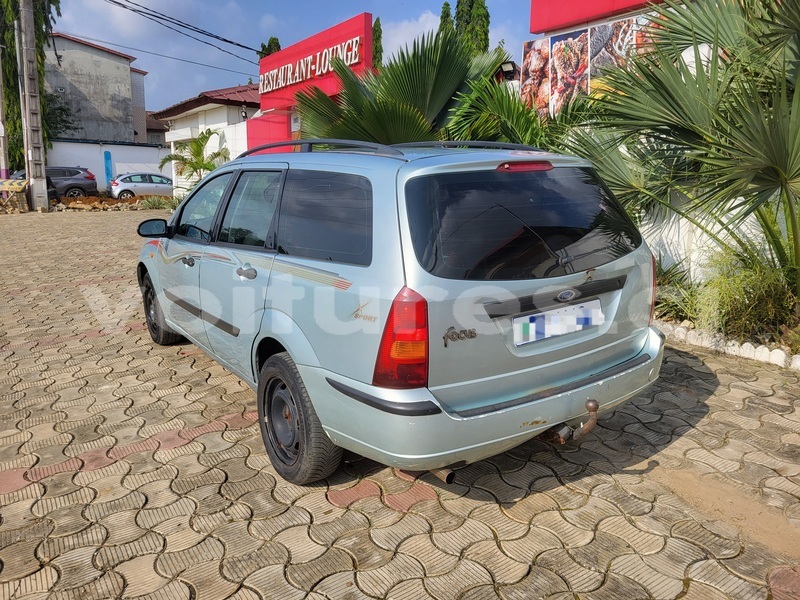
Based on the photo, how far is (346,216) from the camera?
2801mm

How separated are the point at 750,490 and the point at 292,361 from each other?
234 cm

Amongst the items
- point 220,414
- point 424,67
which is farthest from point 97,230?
point 220,414

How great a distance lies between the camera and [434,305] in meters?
2.37

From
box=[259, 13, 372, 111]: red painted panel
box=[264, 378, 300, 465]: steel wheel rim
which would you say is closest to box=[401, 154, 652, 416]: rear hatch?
box=[264, 378, 300, 465]: steel wheel rim

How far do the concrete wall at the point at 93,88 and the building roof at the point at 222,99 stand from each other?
15.3 m

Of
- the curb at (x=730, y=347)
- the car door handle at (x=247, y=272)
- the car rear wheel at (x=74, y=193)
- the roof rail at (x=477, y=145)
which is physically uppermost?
the roof rail at (x=477, y=145)

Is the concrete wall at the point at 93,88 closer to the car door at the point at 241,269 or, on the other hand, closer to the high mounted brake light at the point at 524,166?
the car door at the point at 241,269

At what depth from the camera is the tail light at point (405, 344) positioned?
7.76 feet

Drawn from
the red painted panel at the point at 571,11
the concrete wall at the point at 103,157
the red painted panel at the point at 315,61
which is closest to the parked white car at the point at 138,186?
the concrete wall at the point at 103,157

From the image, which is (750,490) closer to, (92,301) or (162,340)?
(162,340)

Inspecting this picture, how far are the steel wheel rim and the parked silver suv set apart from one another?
0.03ft

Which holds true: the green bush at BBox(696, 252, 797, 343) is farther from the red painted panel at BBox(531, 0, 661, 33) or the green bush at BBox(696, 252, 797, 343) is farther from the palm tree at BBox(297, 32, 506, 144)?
the red painted panel at BBox(531, 0, 661, 33)

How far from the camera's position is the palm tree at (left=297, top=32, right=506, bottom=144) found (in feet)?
22.5

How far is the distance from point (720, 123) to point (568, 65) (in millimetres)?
6008
